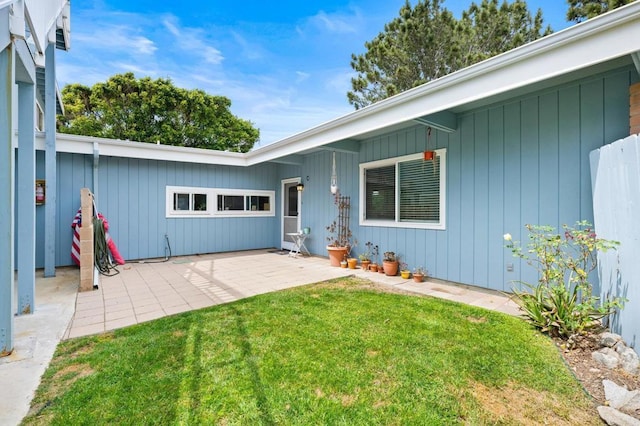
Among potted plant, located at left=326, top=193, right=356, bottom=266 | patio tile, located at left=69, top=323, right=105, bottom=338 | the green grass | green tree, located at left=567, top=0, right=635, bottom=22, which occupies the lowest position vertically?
patio tile, located at left=69, top=323, right=105, bottom=338

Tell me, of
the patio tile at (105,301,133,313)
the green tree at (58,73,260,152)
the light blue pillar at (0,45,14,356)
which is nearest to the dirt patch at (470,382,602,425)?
the light blue pillar at (0,45,14,356)

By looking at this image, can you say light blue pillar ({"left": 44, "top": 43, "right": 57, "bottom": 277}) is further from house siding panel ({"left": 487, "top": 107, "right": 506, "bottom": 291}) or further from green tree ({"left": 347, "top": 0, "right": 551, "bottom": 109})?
green tree ({"left": 347, "top": 0, "right": 551, "bottom": 109})

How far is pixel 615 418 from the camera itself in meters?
1.62

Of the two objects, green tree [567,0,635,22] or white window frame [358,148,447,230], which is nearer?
white window frame [358,148,447,230]

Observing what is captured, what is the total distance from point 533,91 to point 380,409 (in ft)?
13.3

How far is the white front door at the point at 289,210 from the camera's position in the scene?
8281mm

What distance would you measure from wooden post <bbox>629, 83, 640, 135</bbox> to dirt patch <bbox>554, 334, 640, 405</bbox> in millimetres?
2000

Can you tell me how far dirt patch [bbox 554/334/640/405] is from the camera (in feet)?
6.40

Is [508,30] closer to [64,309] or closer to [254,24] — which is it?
[254,24]

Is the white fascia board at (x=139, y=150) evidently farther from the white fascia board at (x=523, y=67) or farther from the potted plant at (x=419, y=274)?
the potted plant at (x=419, y=274)

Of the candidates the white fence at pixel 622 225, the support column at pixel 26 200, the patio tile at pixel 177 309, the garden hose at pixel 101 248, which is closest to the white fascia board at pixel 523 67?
the white fence at pixel 622 225

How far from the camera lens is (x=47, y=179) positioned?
517 cm

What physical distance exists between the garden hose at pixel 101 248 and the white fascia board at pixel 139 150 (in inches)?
57.6

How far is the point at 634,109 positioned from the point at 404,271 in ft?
11.3
